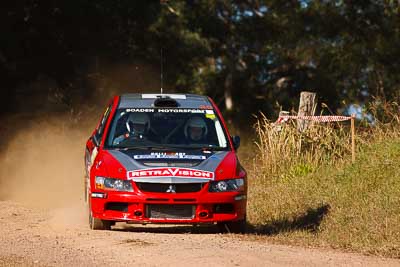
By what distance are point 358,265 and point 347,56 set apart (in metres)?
33.6

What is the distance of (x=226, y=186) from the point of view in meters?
12.2

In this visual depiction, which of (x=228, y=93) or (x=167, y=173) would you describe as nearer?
(x=167, y=173)

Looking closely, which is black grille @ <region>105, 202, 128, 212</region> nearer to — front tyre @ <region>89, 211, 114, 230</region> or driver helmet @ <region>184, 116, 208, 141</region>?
front tyre @ <region>89, 211, 114, 230</region>

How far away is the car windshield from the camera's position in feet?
42.7

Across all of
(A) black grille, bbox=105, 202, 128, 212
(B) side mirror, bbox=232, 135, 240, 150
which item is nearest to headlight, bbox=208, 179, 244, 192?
(B) side mirror, bbox=232, 135, 240, 150

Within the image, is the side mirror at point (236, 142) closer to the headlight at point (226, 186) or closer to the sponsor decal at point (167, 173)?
the headlight at point (226, 186)

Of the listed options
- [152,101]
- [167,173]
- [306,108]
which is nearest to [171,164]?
[167,173]

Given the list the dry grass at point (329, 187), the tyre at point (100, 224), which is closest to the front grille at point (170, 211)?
the tyre at point (100, 224)

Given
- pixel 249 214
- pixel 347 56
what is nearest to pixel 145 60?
pixel 347 56

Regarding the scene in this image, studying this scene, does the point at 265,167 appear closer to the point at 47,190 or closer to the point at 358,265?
the point at 47,190

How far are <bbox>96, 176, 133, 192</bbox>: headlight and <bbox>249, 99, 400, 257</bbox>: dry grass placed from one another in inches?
70.4

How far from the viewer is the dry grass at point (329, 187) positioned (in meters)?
12.5

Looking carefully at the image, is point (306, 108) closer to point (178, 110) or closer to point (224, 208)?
point (178, 110)

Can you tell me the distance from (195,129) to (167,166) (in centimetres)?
124
